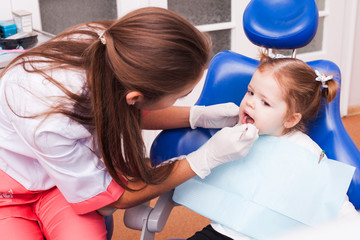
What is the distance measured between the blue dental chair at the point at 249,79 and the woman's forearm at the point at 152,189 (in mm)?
75

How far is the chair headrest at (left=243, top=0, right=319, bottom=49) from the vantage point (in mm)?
1180

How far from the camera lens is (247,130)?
1158 millimetres

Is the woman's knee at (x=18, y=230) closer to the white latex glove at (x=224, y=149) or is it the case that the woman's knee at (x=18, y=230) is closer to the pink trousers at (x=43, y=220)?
the pink trousers at (x=43, y=220)

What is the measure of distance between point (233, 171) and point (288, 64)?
34 cm

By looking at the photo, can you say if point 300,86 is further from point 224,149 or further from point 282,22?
point 224,149

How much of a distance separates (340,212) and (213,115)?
1.44 ft

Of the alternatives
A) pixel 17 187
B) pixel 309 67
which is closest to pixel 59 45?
pixel 17 187

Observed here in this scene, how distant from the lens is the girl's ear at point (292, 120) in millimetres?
1245

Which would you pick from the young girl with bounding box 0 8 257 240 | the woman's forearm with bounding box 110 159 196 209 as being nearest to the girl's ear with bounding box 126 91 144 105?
the young girl with bounding box 0 8 257 240

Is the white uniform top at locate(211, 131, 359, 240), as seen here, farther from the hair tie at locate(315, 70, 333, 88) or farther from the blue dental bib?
the hair tie at locate(315, 70, 333, 88)

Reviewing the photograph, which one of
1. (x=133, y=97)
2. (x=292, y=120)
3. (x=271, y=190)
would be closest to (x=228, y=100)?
(x=292, y=120)

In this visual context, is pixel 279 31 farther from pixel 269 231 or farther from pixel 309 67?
pixel 269 231

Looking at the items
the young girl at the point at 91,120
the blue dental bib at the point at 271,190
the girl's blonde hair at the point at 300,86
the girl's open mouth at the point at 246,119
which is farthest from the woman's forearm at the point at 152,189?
the girl's blonde hair at the point at 300,86

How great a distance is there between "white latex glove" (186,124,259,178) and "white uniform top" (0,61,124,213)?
0.72 feet
